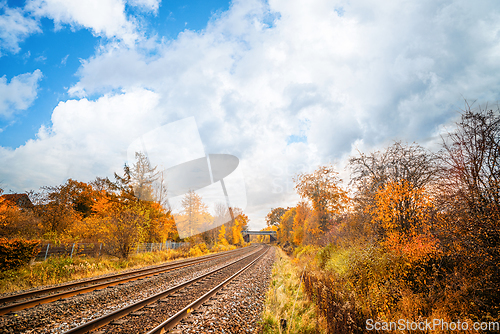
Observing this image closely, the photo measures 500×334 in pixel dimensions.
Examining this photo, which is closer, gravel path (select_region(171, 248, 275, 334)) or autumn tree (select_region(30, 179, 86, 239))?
gravel path (select_region(171, 248, 275, 334))

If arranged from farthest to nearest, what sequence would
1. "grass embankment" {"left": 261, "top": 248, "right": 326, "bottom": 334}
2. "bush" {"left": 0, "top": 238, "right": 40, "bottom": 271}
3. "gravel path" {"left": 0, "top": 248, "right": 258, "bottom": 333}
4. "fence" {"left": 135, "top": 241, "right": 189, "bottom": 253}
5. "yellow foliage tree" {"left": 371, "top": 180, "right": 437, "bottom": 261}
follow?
"fence" {"left": 135, "top": 241, "right": 189, "bottom": 253}
"bush" {"left": 0, "top": 238, "right": 40, "bottom": 271}
"yellow foliage tree" {"left": 371, "top": 180, "right": 437, "bottom": 261}
"grass embankment" {"left": 261, "top": 248, "right": 326, "bottom": 334}
"gravel path" {"left": 0, "top": 248, "right": 258, "bottom": 333}

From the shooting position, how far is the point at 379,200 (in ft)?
30.1

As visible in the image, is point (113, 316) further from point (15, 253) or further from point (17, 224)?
point (17, 224)

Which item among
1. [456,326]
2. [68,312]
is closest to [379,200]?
[456,326]

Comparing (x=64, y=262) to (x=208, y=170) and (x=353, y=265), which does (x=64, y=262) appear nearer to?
(x=208, y=170)

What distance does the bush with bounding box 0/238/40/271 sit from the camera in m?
10.4

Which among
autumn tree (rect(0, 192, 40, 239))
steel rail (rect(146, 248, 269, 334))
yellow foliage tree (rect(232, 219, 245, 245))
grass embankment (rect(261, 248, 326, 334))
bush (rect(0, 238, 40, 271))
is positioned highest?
autumn tree (rect(0, 192, 40, 239))

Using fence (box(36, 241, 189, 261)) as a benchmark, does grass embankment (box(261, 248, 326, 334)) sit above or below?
below

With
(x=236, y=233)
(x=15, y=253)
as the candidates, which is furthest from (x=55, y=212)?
(x=236, y=233)

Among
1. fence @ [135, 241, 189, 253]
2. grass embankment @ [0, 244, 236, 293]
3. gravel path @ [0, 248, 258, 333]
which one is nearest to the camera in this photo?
gravel path @ [0, 248, 258, 333]

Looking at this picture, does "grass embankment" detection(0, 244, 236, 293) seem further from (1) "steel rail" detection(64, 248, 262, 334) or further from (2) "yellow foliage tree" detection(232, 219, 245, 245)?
(2) "yellow foliage tree" detection(232, 219, 245, 245)

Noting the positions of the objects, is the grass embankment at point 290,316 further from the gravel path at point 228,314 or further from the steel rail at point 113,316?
the steel rail at point 113,316

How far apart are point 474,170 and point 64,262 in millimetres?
19141

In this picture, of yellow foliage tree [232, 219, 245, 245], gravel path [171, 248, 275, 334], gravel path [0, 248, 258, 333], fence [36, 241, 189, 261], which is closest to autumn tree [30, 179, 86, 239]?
fence [36, 241, 189, 261]
